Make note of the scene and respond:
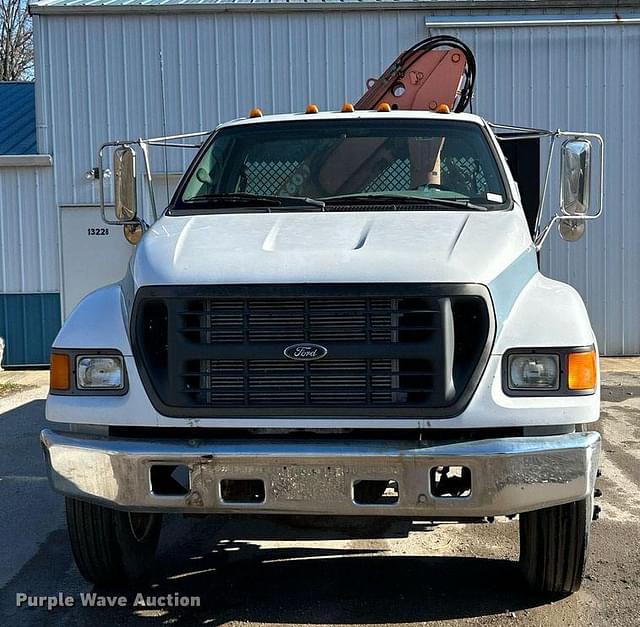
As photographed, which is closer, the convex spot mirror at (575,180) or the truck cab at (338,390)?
the truck cab at (338,390)

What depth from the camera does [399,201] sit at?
4.85 meters

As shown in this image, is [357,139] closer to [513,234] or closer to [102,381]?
[513,234]

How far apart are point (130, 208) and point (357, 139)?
1.45m

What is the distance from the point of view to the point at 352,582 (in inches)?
182

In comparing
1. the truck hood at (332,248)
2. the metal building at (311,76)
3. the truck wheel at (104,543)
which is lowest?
the truck wheel at (104,543)

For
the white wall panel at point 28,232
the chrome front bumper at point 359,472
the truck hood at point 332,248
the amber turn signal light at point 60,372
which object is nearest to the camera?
the chrome front bumper at point 359,472

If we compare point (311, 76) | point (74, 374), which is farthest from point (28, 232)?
point (74, 374)

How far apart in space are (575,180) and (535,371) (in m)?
1.88

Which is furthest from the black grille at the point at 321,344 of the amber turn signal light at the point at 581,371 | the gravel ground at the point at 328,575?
the gravel ground at the point at 328,575

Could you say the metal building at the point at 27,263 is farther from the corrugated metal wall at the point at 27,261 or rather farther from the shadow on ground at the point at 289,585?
the shadow on ground at the point at 289,585

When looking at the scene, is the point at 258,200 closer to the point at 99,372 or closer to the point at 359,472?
the point at 99,372

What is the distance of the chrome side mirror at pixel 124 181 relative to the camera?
18.0 ft

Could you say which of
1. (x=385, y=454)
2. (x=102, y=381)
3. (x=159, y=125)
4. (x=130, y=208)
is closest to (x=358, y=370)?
(x=385, y=454)

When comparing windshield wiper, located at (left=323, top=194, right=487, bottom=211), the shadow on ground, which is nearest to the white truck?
the shadow on ground
